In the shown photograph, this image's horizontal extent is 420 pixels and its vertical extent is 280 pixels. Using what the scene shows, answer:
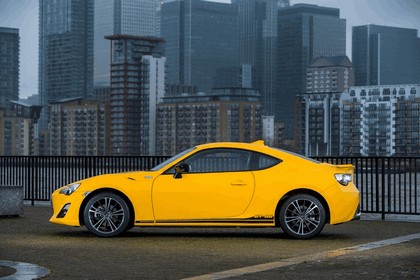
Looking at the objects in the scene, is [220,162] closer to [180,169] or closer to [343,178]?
[180,169]

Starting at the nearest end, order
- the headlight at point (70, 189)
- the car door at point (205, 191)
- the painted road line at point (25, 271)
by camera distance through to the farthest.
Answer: the painted road line at point (25, 271) < the car door at point (205, 191) < the headlight at point (70, 189)

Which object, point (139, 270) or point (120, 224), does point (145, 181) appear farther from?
point (139, 270)

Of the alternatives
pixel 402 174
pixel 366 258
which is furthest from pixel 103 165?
pixel 366 258

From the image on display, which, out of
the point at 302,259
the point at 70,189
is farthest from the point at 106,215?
the point at 302,259

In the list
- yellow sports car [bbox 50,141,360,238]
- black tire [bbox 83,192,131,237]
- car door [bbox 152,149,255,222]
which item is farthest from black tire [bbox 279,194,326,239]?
black tire [bbox 83,192,131,237]

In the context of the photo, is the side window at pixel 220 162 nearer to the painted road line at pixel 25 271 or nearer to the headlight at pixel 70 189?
the headlight at pixel 70 189

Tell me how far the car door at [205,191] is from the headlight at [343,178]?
1.21 metres

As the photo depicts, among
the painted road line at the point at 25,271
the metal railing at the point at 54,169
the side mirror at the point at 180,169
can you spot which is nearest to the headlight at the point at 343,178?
the side mirror at the point at 180,169

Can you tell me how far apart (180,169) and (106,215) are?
1245 mm

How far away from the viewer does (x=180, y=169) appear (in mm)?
14164

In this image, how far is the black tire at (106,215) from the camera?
46.5 ft

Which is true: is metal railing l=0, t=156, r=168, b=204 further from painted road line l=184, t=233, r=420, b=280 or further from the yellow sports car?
painted road line l=184, t=233, r=420, b=280

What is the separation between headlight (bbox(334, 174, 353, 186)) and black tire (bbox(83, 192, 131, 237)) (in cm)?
299

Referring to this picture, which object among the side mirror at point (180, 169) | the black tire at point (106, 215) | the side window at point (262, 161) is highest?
the side window at point (262, 161)
